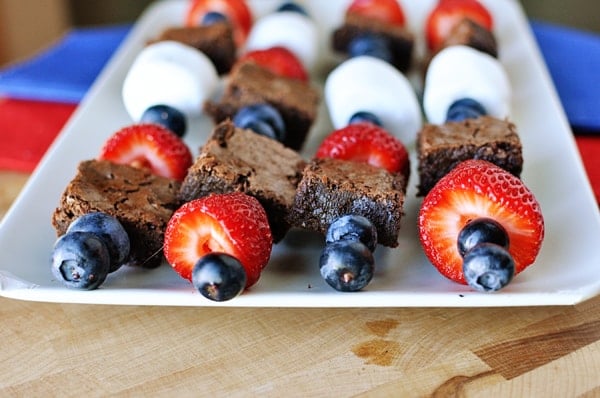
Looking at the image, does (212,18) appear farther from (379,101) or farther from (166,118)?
(379,101)

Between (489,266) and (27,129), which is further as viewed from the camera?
(27,129)

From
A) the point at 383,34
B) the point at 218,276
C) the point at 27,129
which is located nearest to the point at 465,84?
the point at 383,34

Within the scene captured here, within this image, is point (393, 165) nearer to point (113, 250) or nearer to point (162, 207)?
point (162, 207)

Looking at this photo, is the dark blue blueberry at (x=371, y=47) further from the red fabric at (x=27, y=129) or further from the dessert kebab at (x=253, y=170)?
the red fabric at (x=27, y=129)

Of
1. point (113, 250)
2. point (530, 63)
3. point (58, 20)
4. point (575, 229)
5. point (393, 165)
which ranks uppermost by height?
point (530, 63)

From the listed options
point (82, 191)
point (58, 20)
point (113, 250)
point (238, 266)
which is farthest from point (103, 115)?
point (58, 20)

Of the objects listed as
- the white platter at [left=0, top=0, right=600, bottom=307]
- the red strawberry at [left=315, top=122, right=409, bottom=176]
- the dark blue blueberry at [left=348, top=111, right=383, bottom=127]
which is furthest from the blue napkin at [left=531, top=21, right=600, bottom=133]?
the red strawberry at [left=315, top=122, right=409, bottom=176]

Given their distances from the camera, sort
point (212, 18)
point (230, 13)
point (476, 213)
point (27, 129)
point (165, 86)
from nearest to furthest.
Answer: point (476, 213), point (165, 86), point (27, 129), point (212, 18), point (230, 13)
